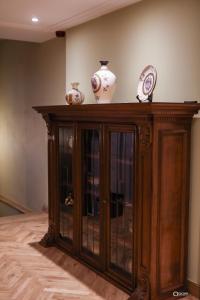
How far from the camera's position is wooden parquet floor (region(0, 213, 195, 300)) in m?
2.86

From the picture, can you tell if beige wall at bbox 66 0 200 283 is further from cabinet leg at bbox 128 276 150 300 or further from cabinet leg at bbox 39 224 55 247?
cabinet leg at bbox 39 224 55 247

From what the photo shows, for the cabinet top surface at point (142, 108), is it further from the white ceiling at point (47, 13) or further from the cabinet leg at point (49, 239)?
the cabinet leg at point (49, 239)

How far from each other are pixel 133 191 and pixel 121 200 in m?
0.21

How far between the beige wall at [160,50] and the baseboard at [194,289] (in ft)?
0.12

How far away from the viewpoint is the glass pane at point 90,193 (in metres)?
3.20

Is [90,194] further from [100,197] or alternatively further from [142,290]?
[142,290]

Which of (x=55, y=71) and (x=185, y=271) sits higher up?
(x=55, y=71)

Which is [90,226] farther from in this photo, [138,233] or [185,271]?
[185,271]

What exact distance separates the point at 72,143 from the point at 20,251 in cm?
126

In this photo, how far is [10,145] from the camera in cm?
651

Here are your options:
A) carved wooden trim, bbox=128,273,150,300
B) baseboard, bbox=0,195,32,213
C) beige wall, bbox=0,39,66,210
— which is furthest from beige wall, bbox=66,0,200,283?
baseboard, bbox=0,195,32,213

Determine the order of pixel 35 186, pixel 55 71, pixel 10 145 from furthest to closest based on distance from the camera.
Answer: pixel 10 145 → pixel 35 186 → pixel 55 71

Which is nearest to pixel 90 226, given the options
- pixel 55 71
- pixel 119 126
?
pixel 119 126

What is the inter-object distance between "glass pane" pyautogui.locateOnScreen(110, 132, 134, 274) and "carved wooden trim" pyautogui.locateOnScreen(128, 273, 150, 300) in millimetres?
184
